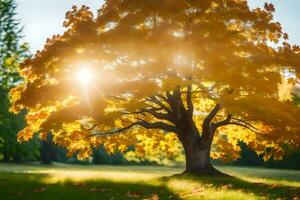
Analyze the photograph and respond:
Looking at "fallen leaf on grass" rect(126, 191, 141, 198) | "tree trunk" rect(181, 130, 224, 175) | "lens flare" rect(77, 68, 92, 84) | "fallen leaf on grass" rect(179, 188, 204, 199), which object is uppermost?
"lens flare" rect(77, 68, 92, 84)

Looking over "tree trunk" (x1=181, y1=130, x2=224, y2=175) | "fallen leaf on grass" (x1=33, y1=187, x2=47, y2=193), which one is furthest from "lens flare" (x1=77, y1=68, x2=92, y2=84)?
"tree trunk" (x1=181, y1=130, x2=224, y2=175)

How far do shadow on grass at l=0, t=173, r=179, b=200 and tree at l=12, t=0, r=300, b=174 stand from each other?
266 centimetres

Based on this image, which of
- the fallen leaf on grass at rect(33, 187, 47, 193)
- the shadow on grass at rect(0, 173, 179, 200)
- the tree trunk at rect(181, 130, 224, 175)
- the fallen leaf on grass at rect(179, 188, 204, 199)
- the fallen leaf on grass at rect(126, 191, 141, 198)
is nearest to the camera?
the fallen leaf on grass at rect(179, 188, 204, 199)

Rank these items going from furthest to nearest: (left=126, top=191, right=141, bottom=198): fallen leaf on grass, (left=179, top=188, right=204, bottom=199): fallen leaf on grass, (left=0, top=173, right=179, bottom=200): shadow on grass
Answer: (left=0, top=173, right=179, bottom=200): shadow on grass < (left=126, top=191, right=141, bottom=198): fallen leaf on grass < (left=179, top=188, right=204, bottom=199): fallen leaf on grass

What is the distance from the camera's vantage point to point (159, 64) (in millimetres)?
21797

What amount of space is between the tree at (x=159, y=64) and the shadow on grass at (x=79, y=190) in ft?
8.73

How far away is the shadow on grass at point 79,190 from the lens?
16.1 metres

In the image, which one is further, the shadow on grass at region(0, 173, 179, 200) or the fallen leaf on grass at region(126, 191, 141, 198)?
the shadow on grass at region(0, 173, 179, 200)

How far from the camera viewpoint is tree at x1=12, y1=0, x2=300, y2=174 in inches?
832

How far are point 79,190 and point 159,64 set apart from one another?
23.3ft

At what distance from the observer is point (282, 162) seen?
48.2 meters

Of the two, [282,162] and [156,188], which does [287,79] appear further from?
[282,162]

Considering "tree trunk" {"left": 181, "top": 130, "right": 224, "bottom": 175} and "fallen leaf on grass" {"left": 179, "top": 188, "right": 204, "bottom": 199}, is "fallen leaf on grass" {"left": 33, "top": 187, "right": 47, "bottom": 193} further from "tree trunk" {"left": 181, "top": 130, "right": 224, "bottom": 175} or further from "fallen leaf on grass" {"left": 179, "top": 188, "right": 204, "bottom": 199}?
"tree trunk" {"left": 181, "top": 130, "right": 224, "bottom": 175}

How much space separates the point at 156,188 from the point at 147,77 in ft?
19.6
